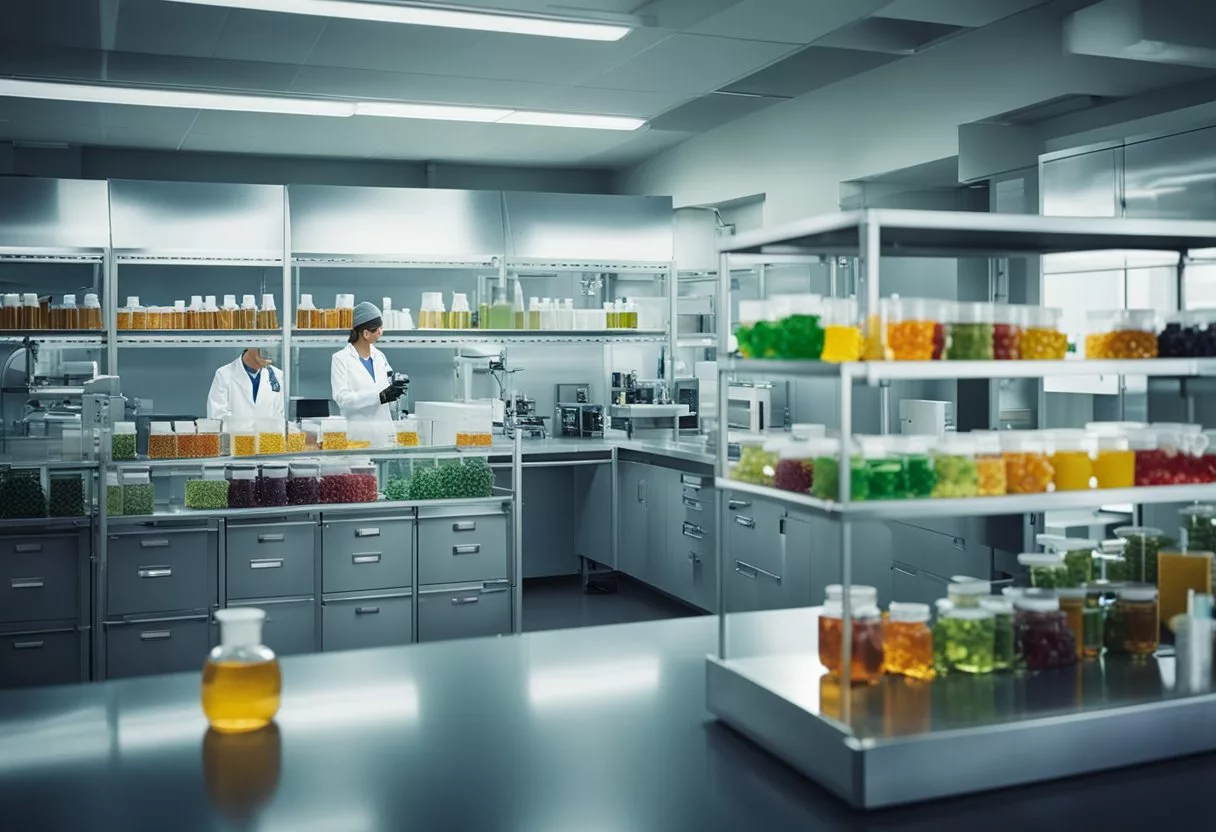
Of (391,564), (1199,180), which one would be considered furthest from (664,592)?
(1199,180)

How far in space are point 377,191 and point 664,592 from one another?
3.32 meters

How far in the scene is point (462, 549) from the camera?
5301 millimetres

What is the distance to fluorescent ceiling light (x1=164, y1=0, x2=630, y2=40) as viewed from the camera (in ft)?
15.5

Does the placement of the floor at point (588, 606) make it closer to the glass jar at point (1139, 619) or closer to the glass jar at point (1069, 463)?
the glass jar at point (1139, 619)

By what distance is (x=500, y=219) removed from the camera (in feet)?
26.6

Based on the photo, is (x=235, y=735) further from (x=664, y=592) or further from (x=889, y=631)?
(x=664, y=592)

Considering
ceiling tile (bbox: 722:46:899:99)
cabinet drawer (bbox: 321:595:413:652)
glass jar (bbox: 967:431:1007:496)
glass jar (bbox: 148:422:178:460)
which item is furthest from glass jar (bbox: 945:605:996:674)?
ceiling tile (bbox: 722:46:899:99)

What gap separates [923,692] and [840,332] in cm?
62

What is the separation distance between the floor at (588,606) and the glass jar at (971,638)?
4604 mm

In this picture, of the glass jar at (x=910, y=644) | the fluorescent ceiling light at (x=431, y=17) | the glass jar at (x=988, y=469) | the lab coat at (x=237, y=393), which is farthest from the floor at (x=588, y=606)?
the glass jar at (x=988, y=469)

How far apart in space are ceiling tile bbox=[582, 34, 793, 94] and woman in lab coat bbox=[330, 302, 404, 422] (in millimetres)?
1856

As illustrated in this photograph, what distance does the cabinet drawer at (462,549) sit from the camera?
5.23 meters

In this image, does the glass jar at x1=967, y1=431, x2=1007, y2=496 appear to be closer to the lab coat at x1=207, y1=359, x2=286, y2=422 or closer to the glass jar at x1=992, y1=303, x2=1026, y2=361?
the glass jar at x1=992, y1=303, x2=1026, y2=361

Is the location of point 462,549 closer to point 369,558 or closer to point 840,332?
point 369,558
